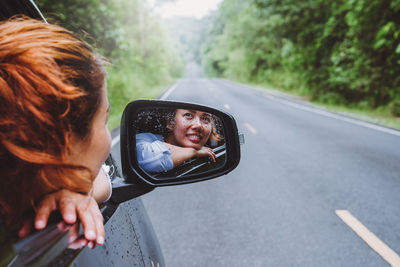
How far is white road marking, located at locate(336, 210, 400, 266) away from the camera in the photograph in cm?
275

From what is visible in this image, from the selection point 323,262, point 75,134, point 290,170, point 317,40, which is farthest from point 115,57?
point 75,134

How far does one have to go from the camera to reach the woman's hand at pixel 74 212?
62 centimetres

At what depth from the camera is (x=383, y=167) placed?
5.42 metres

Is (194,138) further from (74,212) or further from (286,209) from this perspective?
(286,209)

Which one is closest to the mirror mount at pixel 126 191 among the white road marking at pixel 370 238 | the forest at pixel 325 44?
the white road marking at pixel 370 238

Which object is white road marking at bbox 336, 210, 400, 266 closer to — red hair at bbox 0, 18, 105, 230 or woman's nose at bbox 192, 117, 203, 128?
woman's nose at bbox 192, 117, 203, 128

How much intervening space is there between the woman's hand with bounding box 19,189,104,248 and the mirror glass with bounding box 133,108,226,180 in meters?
0.37

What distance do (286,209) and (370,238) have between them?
1004mm

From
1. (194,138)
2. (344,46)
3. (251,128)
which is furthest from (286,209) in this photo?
(344,46)

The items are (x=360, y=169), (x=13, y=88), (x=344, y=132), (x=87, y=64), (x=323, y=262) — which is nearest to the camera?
(x=13, y=88)

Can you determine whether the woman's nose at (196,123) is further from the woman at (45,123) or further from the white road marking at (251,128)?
the white road marking at (251,128)

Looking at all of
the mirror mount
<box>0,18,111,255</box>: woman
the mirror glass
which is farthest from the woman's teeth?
<box>0,18,111,255</box>: woman

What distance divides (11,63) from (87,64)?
16 cm

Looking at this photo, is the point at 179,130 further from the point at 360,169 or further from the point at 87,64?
the point at 360,169
